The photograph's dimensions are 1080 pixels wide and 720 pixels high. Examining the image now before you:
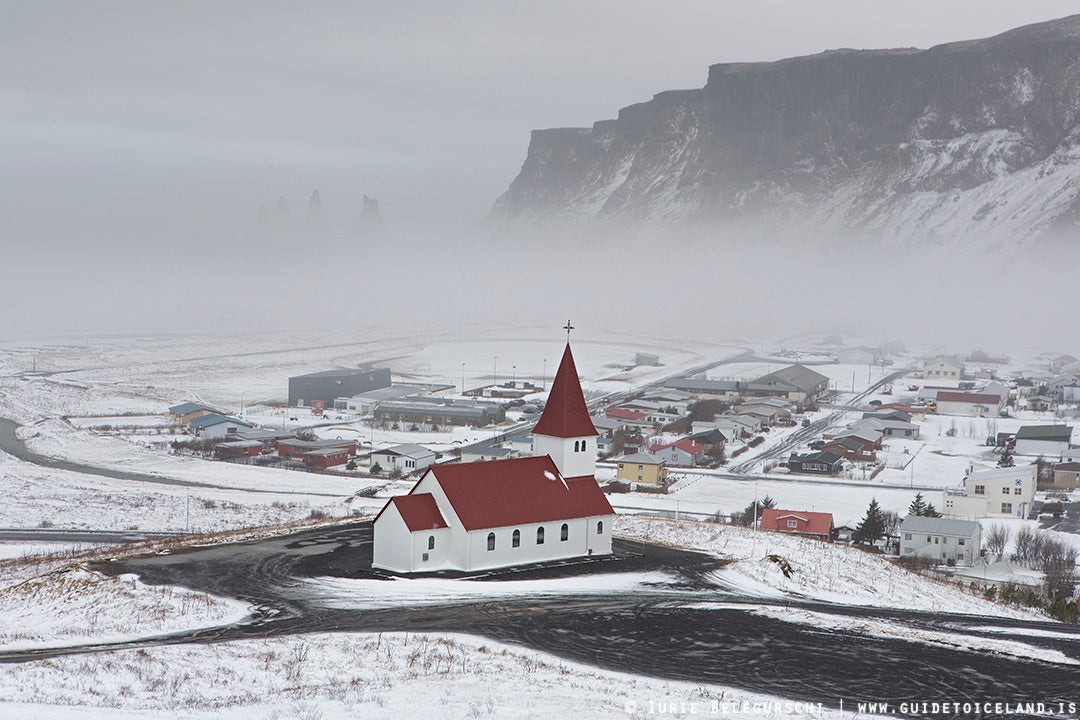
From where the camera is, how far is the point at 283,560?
31.9 meters

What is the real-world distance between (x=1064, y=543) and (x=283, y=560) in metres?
34.5

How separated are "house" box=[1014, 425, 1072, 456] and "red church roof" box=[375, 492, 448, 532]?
177 feet

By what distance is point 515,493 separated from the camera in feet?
110

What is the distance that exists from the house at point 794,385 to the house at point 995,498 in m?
44.0

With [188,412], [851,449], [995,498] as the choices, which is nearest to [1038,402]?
[851,449]

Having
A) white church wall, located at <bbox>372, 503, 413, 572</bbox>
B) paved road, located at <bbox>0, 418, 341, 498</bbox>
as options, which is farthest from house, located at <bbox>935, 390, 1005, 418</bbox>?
white church wall, located at <bbox>372, 503, 413, 572</bbox>

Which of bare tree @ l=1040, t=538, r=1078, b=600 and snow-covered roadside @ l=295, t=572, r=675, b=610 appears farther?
bare tree @ l=1040, t=538, r=1078, b=600

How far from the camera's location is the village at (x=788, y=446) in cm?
5009

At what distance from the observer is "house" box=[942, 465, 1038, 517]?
5716 cm

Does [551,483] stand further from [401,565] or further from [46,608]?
[46,608]

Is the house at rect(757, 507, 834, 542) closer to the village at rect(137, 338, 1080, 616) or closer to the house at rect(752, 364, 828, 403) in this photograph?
the village at rect(137, 338, 1080, 616)

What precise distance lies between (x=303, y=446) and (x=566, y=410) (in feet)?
136

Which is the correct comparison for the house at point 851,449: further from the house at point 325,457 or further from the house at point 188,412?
the house at point 188,412

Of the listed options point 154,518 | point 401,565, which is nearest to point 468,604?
point 401,565
